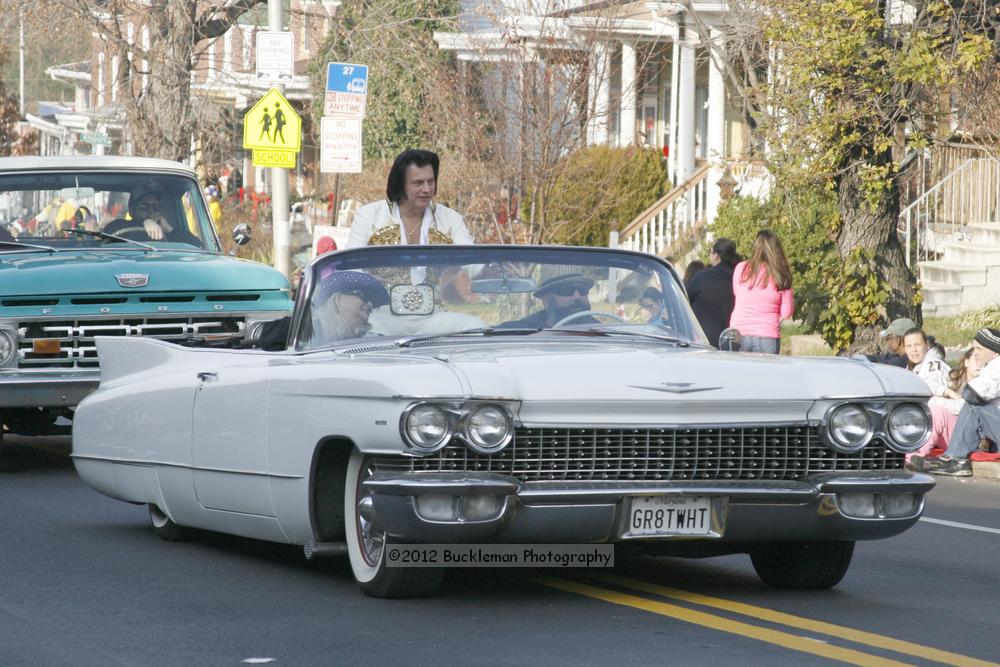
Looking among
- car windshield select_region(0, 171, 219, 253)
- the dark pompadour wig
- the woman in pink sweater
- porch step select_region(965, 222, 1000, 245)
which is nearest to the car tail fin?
Result: the dark pompadour wig

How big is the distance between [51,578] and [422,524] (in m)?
2.33

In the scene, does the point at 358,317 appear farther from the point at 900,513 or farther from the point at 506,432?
the point at 900,513

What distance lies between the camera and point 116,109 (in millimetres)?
29922

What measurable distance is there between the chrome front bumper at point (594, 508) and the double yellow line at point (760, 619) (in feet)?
1.03

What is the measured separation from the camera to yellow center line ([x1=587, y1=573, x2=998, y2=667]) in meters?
6.28

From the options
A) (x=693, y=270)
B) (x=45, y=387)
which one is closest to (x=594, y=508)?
(x=45, y=387)

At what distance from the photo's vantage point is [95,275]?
40.6 ft

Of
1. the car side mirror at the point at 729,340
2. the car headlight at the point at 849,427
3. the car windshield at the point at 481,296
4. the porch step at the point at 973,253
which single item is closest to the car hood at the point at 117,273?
the car windshield at the point at 481,296

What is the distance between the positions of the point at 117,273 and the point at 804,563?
247 inches

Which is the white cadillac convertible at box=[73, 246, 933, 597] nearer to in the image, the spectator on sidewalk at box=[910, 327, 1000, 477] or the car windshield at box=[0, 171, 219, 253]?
the car windshield at box=[0, 171, 219, 253]

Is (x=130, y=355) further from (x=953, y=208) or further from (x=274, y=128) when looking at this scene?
(x=953, y=208)

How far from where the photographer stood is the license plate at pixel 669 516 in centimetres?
676

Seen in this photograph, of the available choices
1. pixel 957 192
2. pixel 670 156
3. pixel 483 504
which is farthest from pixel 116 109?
pixel 483 504

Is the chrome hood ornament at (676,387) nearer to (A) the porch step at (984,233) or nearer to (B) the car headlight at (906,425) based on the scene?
(B) the car headlight at (906,425)
